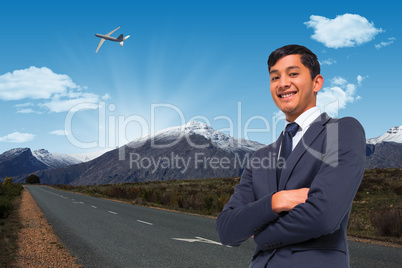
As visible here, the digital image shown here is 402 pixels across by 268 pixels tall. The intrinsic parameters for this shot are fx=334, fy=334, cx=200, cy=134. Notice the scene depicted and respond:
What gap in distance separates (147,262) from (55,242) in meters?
3.88

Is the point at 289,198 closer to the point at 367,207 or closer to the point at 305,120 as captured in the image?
the point at 305,120

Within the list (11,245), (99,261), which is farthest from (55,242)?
(99,261)

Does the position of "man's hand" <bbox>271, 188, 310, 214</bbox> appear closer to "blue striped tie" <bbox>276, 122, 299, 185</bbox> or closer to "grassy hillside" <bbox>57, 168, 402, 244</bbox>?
"blue striped tie" <bbox>276, 122, 299, 185</bbox>

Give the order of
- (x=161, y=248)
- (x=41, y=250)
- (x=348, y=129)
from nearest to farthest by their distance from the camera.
→ (x=348, y=129)
(x=41, y=250)
(x=161, y=248)

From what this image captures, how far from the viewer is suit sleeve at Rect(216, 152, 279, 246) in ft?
5.66

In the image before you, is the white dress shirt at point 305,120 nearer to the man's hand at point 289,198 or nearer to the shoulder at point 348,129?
the shoulder at point 348,129

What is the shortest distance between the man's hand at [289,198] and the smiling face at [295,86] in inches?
18.1

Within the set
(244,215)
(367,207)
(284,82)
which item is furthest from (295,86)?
(367,207)

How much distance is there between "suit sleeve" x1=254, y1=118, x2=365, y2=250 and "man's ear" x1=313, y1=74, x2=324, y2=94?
0.30m

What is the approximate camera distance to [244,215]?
182cm

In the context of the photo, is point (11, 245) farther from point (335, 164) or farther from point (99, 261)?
point (335, 164)

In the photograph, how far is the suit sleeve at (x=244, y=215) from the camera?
67.9 inches

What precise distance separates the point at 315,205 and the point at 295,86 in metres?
0.64

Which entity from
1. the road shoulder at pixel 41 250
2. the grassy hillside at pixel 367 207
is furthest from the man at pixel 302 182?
the grassy hillside at pixel 367 207
